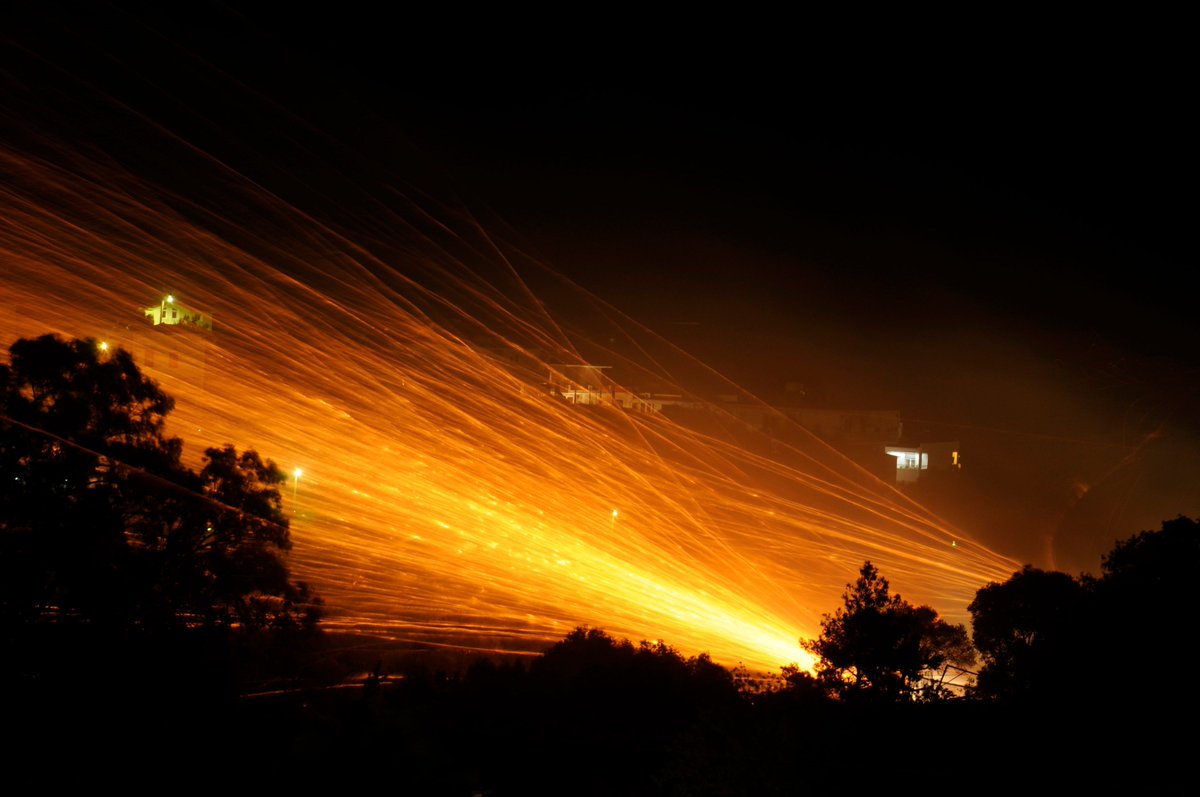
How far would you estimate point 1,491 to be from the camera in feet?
19.6

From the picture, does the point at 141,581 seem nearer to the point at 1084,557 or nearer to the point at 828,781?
the point at 828,781

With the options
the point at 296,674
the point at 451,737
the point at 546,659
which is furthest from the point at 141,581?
the point at 546,659

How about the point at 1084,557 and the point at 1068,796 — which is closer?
the point at 1068,796

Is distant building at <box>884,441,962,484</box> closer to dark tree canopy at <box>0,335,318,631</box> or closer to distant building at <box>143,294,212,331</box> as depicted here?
distant building at <box>143,294,212,331</box>

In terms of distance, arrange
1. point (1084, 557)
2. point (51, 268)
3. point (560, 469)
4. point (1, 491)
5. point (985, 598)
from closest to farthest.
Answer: point (1, 491) → point (51, 268) → point (985, 598) → point (560, 469) → point (1084, 557)

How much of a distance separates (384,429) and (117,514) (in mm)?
8688

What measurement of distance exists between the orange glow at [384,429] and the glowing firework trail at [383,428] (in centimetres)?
4

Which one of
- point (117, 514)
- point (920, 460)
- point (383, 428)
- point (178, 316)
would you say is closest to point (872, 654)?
point (117, 514)

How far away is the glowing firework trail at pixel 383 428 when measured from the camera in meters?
9.95

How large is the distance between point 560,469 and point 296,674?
11041 millimetres

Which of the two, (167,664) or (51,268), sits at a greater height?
(51,268)

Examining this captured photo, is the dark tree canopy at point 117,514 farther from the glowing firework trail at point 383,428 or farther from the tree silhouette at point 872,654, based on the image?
the tree silhouette at point 872,654

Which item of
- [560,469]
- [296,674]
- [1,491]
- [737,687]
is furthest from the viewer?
[560,469]

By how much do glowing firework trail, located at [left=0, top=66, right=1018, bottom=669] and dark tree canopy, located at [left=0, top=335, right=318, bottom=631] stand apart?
5.92 ft
